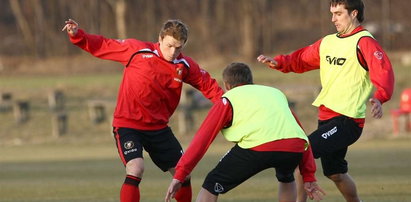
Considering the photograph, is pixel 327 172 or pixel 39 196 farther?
pixel 39 196

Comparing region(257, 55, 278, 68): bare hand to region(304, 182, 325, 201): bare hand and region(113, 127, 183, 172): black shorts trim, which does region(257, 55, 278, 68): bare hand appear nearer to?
region(113, 127, 183, 172): black shorts trim

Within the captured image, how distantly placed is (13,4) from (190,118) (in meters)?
24.3

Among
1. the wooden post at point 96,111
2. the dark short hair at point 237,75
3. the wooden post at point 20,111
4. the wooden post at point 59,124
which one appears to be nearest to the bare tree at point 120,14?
the wooden post at point 20,111

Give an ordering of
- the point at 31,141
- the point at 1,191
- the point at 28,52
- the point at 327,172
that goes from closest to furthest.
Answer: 1. the point at 327,172
2. the point at 1,191
3. the point at 31,141
4. the point at 28,52

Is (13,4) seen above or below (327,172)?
below

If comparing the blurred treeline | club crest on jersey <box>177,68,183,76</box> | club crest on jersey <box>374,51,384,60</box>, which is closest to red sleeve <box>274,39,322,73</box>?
club crest on jersey <box>374,51,384,60</box>

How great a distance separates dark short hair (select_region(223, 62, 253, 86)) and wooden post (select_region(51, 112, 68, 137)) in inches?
764

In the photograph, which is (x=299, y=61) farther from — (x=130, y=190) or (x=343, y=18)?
(x=130, y=190)

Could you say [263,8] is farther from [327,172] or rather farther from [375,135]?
[327,172]

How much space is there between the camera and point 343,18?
914 cm

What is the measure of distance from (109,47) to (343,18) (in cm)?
209

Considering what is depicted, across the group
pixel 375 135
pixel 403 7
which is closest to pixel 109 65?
pixel 403 7

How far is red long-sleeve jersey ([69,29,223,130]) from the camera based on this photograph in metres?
9.19

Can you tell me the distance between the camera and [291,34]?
4294 centimetres
